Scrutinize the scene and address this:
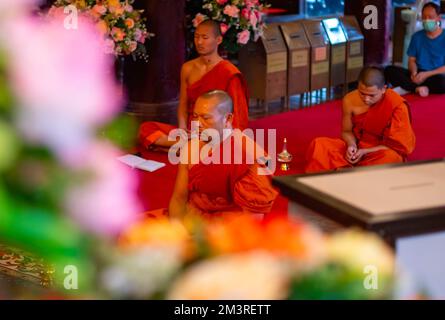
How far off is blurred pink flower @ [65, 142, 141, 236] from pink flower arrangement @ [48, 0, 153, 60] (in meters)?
4.70

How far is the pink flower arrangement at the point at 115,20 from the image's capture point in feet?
18.7

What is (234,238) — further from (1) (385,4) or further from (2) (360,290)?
(1) (385,4)

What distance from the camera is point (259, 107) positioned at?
8.66m

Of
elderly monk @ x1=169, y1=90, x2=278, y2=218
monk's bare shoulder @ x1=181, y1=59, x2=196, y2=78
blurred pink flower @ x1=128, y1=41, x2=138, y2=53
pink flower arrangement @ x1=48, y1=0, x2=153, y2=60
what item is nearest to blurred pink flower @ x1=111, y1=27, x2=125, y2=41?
pink flower arrangement @ x1=48, y1=0, x2=153, y2=60

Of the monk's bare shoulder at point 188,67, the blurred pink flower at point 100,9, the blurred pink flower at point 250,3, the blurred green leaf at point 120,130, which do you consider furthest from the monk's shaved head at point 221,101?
the blurred pink flower at point 250,3

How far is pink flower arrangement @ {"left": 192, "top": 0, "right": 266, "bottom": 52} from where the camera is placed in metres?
7.13

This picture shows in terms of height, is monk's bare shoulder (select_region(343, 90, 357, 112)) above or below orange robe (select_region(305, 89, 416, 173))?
above

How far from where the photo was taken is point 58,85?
91 centimetres

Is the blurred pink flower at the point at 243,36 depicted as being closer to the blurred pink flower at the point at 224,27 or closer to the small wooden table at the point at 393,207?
the blurred pink flower at the point at 224,27

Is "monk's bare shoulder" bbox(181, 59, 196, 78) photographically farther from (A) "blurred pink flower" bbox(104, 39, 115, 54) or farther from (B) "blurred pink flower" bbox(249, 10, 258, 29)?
(B) "blurred pink flower" bbox(249, 10, 258, 29)

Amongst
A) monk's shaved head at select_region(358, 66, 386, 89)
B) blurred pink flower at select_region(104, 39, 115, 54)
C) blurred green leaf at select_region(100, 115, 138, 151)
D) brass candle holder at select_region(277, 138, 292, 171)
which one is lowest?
brass candle holder at select_region(277, 138, 292, 171)

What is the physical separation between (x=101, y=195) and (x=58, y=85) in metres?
0.13
